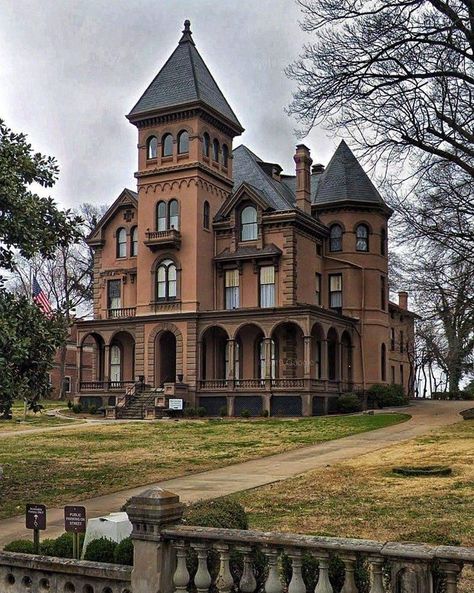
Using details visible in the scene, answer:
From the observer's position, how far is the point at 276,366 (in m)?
47.8

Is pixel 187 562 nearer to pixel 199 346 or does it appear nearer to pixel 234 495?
pixel 234 495

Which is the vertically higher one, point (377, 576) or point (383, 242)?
point (383, 242)

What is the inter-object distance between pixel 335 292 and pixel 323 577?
46380 millimetres

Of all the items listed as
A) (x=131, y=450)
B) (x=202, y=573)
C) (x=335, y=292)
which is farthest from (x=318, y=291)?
(x=202, y=573)

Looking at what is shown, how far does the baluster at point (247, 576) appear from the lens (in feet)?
24.8

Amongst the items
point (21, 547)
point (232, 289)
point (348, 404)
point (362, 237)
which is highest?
point (362, 237)

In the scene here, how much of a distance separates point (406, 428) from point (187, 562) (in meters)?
26.8

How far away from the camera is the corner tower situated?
161 feet

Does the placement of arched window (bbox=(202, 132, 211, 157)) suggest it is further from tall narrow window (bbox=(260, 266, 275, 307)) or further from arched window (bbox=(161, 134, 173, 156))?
tall narrow window (bbox=(260, 266, 275, 307))

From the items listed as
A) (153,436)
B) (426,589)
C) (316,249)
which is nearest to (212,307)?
(316,249)

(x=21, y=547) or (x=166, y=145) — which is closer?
(x=21, y=547)

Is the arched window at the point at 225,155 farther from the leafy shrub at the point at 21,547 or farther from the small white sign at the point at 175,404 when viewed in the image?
the leafy shrub at the point at 21,547

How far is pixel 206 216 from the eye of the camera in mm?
50250

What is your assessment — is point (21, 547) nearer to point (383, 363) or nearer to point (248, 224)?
point (248, 224)
